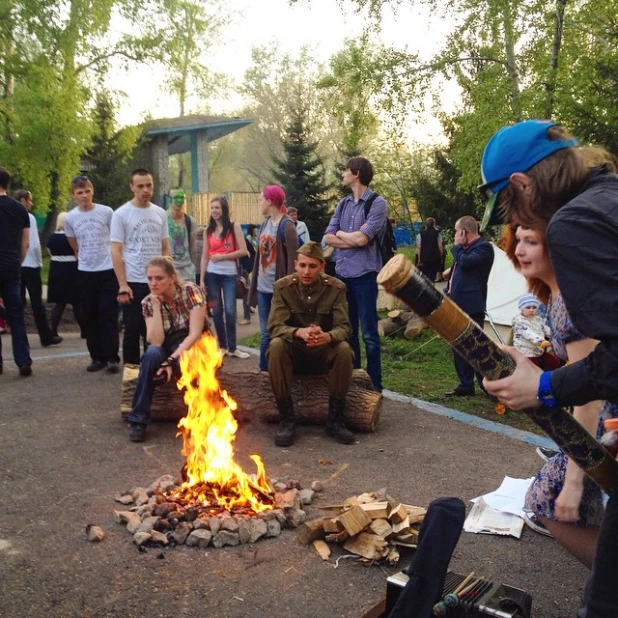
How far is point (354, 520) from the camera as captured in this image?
3.61 metres

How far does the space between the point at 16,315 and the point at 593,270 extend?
6996 millimetres

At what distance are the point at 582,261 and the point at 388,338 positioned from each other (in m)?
9.18

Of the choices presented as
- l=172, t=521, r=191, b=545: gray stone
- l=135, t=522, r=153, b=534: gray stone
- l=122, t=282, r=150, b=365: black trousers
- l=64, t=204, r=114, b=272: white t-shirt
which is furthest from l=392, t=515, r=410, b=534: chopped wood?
l=64, t=204, r=114, b=272: white t-shirt

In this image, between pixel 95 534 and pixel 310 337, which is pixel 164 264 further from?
pixel 95 534

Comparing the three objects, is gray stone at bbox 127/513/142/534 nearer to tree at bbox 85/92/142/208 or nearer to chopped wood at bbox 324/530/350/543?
chopped wood at bbox 324/530/350/543

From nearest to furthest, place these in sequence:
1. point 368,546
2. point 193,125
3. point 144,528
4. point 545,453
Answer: point 368,546 → point 144,528 → point 545,453 → point 193,125

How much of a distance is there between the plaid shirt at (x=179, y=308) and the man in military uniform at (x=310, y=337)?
696 mm

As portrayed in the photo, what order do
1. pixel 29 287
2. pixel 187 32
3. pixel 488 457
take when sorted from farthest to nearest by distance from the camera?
pixel 187 32, pixel 29 287, pixel 488 457

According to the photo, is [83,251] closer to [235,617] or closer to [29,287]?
[29,287]

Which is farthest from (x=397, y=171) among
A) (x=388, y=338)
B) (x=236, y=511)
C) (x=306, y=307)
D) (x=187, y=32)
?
(x=236, y=511)

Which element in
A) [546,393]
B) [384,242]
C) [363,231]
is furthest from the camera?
[384,242]

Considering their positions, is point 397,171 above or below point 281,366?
above

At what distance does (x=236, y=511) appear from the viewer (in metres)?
4.01

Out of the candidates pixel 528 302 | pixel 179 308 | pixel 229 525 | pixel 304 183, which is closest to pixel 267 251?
pixel 179 308
